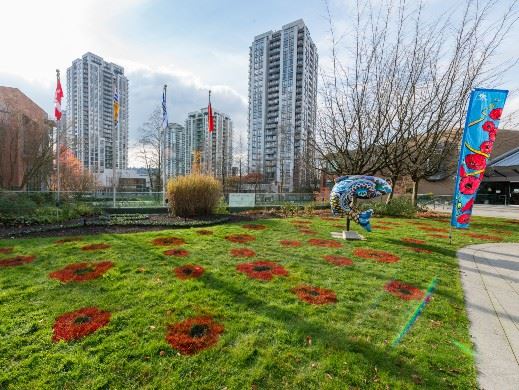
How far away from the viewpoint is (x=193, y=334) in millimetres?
3029

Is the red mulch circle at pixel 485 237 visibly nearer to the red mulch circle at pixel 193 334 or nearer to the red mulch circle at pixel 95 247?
the red mulch circle at pixel 193 334

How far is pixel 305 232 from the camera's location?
29.8 ft

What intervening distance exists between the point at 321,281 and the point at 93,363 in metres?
3.46

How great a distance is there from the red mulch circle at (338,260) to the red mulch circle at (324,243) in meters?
1.02

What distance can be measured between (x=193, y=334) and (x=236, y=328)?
0.50 m

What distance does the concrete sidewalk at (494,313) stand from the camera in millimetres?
2600

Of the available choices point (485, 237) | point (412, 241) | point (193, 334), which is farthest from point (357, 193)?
point (193, 334)

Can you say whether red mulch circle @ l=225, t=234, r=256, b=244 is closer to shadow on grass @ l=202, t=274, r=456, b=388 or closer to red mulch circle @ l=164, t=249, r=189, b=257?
red mulch circle @ l=164, t=249, r=189, b=257

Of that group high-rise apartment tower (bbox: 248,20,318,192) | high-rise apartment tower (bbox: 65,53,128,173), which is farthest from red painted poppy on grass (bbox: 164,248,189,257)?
high-rise apartment tower (bbox: 248,20,318,192)

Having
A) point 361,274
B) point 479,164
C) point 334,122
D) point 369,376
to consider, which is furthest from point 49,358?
point 334,122

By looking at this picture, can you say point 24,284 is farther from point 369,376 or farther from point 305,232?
point 305,232

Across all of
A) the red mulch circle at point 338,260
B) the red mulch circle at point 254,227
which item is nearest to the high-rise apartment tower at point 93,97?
the red mulch circle at point 254,227

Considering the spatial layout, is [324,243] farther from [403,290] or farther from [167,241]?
[167,241]

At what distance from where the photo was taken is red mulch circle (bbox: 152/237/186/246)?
7.03m
